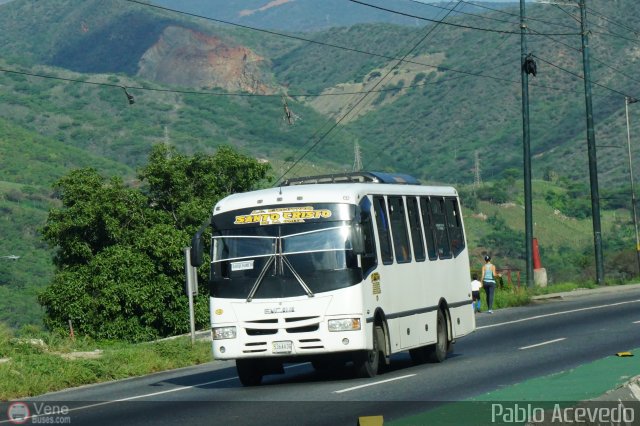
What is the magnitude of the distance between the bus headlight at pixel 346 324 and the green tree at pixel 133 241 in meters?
27.8

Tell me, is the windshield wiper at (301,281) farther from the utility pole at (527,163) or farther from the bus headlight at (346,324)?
the utility pole at (527,163)

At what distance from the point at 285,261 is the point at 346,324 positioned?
4.54 feet

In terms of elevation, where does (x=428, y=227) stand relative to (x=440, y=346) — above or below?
above

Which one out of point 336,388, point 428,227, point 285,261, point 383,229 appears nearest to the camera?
point 336,388

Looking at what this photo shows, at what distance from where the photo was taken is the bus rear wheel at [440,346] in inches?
918

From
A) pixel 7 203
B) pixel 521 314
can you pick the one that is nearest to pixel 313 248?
pixel 521 314

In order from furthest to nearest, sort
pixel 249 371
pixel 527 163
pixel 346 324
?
pixel 527 163 → pixel 249 371 → pixel 346 324

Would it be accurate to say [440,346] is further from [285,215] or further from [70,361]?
[70,361]

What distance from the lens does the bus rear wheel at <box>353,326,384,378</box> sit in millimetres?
20094

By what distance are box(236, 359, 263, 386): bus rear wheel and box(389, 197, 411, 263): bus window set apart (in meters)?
2.89

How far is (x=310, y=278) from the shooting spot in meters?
19.7
